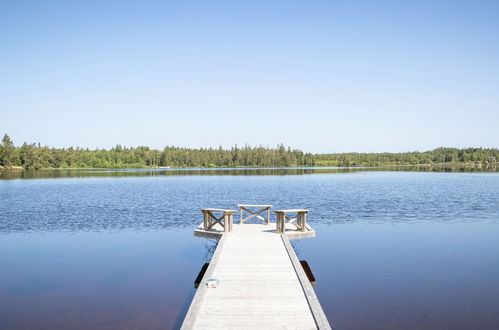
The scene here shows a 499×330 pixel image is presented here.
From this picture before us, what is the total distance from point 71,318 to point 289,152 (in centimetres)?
19001

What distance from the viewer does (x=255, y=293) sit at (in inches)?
347

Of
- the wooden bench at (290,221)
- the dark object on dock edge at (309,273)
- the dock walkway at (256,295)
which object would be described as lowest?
the dark object on dock edge at (309,273)

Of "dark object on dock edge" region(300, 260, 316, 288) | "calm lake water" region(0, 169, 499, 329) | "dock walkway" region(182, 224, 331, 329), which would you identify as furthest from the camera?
"dark object on dock edge" region(300, 260, 316, 288)

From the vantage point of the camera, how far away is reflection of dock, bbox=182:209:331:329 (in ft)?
23.8

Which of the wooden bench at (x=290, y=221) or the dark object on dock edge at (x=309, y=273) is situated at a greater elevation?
the wooden bench at (x=290, y=221)

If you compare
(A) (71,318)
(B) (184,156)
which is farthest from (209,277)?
(B) (184,156)

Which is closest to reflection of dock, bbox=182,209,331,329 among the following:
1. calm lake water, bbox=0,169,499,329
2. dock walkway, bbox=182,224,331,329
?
dock walkway, bbox=182,224,331,329

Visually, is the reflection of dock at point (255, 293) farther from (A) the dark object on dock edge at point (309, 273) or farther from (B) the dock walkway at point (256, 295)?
(A) the dark object on dock edge at point (309, 273)

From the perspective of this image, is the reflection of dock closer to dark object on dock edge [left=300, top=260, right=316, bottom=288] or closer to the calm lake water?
dark object on dock edge [left=300, top=260, right=316, bottom=288]

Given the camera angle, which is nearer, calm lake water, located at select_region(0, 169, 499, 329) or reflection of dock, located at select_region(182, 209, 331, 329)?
reflection of dock, located at select_region(182, 209, 331, 329)

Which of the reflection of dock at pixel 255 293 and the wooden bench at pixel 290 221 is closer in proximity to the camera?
the reflection of dock at pixel 255 293

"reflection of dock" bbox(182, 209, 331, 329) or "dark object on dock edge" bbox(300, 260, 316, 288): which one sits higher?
"reflection of dock" bbox(182, 209, 331, 329)

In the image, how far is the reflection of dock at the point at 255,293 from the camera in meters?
7.27

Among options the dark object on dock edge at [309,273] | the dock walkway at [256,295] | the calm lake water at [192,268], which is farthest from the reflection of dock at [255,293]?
the calm lake water at [192,268]
